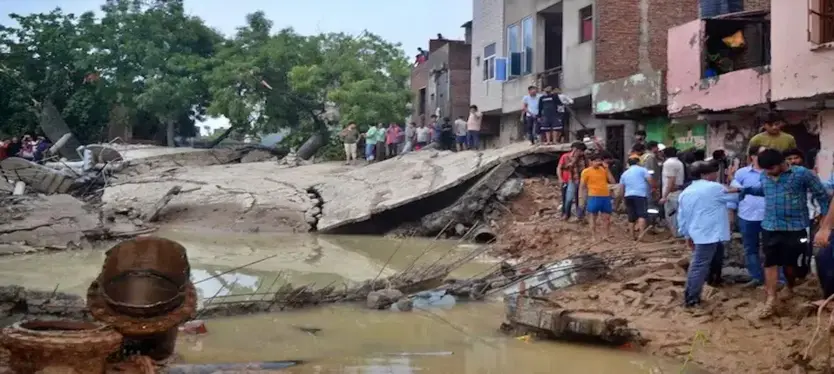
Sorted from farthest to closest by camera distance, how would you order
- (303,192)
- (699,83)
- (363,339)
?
(303,192) < (699,83) < (363,339)

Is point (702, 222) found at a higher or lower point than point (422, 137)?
lower

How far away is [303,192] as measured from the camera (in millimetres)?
20766

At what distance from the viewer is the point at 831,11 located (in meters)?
11.7

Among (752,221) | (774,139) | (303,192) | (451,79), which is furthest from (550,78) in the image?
(752,221)

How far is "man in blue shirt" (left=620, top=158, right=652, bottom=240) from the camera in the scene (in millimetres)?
12375

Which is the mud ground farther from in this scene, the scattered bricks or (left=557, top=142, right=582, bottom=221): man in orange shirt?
the scattered bricks

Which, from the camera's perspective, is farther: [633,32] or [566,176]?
[633,32]

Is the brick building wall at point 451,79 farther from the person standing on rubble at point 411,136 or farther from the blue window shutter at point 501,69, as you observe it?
the blue window shutter at point 501,69

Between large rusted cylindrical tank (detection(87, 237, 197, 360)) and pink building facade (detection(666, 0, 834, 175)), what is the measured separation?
956 cm

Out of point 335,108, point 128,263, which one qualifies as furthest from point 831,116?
point 335,108

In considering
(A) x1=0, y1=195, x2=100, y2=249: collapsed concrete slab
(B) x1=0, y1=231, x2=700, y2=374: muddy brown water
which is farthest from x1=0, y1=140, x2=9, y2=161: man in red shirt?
(B) x1=0, y1=231, x2=700, y2=374: muddy brown water

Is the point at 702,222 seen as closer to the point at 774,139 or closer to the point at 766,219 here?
the point at 766,219

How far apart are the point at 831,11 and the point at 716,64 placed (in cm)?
431

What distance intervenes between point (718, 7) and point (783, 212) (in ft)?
35.8
